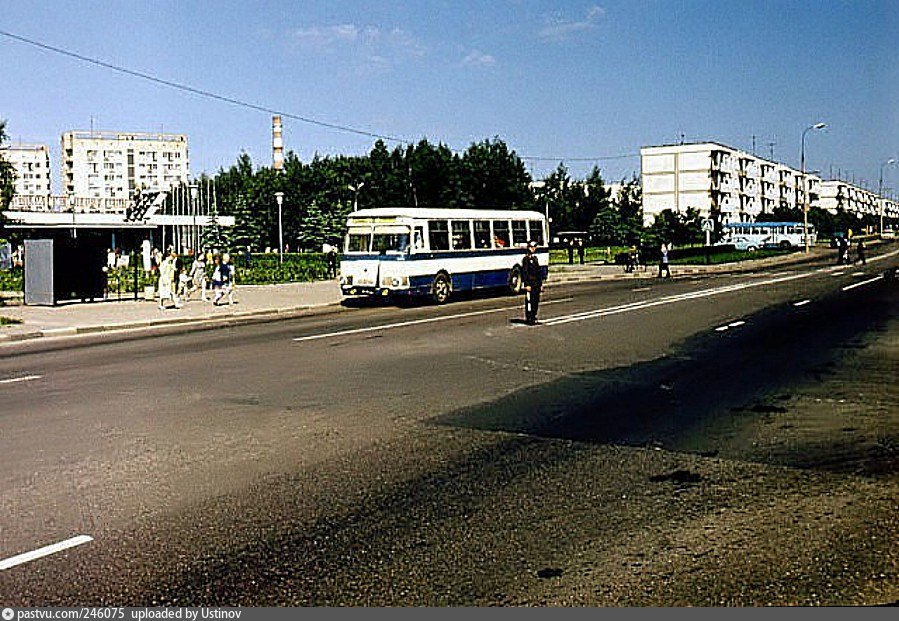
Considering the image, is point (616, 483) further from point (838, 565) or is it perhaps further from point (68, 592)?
point (68, 592)

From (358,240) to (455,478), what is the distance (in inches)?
855

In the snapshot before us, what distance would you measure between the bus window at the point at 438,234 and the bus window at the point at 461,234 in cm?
43

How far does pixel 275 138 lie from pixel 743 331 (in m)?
91.7

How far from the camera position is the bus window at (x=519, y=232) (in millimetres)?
33406

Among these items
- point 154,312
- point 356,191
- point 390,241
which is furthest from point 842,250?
point 154,312

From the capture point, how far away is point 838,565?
5.72 m

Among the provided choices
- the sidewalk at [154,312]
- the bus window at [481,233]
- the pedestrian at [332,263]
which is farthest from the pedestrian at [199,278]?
the pedestrian at [332,263]

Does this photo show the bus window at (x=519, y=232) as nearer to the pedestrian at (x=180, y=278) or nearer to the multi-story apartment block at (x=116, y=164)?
the pedestrian at (x=180, y=278)

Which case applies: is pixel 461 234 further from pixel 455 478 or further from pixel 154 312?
pixel 455 478

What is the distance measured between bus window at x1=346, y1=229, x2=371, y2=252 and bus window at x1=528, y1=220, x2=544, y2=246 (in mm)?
7241

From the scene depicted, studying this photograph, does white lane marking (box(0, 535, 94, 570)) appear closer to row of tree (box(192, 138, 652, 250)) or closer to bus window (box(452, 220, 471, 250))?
bus window (box(452, 220, 471, 250))

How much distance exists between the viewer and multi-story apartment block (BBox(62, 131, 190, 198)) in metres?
140

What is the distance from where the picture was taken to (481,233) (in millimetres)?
→ 31672

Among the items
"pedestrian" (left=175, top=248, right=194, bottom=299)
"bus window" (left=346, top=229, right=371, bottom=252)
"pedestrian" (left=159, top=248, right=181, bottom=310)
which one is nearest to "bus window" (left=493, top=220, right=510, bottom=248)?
"bus window" (left=346, top=229, right=371, bottom=252)
